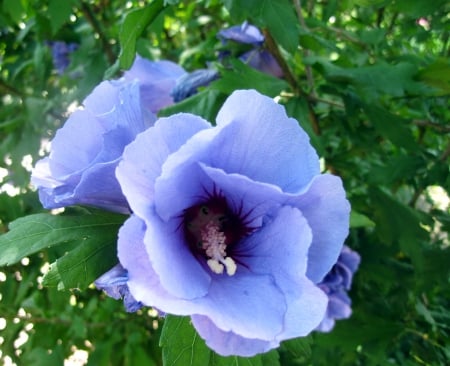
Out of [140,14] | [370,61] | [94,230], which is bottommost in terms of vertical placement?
[370,61]

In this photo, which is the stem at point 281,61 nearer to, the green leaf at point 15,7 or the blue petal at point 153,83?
the blue petal at point 153,83

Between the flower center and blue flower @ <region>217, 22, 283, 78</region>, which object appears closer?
the flower center

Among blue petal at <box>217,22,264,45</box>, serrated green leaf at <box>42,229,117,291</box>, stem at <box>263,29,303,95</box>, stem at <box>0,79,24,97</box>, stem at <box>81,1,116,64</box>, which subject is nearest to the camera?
serrated green leaf at <box>42,229,117,291</box>

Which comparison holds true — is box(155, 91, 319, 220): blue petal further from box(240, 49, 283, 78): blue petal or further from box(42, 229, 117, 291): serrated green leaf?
box(240, 49, 283, 78): blue petal

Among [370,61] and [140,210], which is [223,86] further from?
[370,61]

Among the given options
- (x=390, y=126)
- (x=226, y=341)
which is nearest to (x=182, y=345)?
(x=226, y=341)

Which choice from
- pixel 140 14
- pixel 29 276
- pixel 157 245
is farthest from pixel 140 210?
pixel 29 276

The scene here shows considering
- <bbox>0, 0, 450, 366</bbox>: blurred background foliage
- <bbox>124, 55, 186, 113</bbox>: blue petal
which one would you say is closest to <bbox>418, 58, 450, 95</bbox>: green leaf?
<bbox>0, 0, 450, 366</bbox>: blurred background foliage
